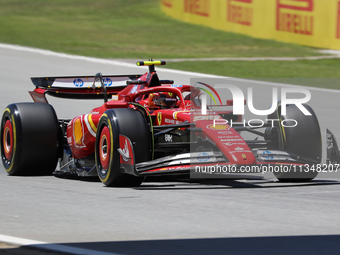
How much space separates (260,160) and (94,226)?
8.19ft

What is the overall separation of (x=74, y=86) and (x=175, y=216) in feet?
15.4

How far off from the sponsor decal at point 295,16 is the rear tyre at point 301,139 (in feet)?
47.3

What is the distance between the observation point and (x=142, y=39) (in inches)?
1049

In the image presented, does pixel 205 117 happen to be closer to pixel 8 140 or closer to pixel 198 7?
pixel 8 140

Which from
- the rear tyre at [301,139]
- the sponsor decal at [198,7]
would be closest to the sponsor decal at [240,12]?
the sponsor decal at [198,7]

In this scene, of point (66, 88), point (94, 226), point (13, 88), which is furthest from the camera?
point (13, 88)

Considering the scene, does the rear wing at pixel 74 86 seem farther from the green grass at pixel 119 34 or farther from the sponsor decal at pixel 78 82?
the green grass at pixel 119 34

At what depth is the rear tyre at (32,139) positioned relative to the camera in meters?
9.09

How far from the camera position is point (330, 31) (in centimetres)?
2183

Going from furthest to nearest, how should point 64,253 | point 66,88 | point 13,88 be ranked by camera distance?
point 13,88
point 66,88
point 64,253

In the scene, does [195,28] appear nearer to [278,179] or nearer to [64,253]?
[278,179]

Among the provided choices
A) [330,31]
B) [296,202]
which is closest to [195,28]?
[330,31]

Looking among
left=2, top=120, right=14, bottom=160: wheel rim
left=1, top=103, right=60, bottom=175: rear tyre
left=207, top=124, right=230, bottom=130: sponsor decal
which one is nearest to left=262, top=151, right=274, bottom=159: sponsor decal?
left=207, top=124, right=230, bottom=130: sponsor decal

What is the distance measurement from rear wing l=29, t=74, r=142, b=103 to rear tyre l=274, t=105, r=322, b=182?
299 cm
